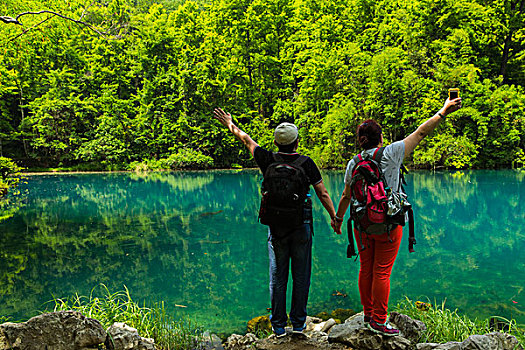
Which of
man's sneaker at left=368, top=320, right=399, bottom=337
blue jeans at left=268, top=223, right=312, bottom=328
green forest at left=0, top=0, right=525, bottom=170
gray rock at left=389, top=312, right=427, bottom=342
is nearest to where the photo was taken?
man's sneaker at left=368, top=320, right=399, bottom=337

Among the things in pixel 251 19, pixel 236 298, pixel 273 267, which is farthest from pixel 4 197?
pixel 251 19

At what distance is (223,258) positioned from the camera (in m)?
7.41

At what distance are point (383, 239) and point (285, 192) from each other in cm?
78

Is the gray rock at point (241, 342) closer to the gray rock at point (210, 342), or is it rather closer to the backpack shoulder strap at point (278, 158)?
the gray rock at point (210, 342)

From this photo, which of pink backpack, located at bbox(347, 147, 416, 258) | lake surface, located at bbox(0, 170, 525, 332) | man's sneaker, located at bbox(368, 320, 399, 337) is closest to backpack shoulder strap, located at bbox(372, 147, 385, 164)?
pink backpack, located at bbox(347, 147, 416, 258)

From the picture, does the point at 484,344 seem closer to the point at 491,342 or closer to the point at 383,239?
the point at 491,342

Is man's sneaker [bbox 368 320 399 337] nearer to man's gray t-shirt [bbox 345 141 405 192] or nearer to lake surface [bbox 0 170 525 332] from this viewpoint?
man's gray t-shirt [bbox 345 141 405 192]

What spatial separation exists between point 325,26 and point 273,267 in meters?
31.4

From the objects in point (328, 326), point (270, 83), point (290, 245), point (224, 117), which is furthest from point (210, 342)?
point (270, 83)

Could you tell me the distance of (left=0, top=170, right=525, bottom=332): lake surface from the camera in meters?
5.25

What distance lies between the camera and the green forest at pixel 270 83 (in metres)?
23.4

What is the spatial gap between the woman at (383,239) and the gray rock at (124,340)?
183 centimetres

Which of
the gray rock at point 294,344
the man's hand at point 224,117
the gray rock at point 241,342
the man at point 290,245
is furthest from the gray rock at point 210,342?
the man's hand at point 224,117

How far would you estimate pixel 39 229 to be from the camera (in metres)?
10.1
